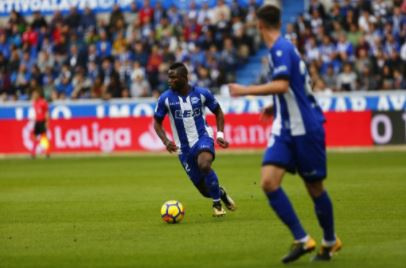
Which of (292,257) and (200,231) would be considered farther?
(200,231)

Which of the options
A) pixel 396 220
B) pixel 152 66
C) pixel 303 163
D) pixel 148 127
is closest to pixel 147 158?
pixel 148 127

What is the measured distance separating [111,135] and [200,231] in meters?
21.2

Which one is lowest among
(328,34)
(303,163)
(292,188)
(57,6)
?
(292,188)

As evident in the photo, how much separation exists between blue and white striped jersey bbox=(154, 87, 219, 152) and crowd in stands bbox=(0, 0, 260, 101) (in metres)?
20.7

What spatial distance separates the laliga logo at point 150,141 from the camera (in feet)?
106

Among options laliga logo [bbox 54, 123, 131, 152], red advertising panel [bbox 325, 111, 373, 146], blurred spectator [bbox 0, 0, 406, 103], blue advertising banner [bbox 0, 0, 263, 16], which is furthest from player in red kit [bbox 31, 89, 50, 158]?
red advertising panel [bbox 325, 111, 373, 146]

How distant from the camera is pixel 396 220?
12.7 meters

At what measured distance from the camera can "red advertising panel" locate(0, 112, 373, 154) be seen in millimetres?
30703

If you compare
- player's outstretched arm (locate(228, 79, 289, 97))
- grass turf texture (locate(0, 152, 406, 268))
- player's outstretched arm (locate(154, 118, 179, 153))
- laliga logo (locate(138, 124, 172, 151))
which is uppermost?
player's outstretched arm (locate(228, 79, 289, 97))

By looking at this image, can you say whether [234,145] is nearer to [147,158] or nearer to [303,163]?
[147,158]

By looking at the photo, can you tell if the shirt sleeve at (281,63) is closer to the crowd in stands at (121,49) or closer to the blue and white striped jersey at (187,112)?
the blue and white striped jersey at (187,112)

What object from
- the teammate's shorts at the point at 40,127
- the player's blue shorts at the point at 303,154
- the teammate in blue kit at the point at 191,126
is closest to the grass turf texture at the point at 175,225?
the teammate in blue kit at the point at 191,126

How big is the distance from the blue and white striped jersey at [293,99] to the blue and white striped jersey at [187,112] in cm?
454

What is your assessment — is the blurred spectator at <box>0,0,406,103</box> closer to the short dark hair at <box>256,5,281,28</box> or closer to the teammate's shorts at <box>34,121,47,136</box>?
the teammate's shorts at <box>34,121,47,136</box>
